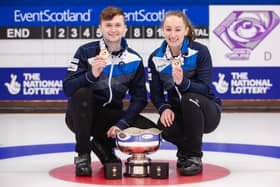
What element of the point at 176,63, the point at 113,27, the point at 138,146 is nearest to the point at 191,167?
the point at 138,146

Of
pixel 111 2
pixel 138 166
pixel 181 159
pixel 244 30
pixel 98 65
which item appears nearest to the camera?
pixel 98 65

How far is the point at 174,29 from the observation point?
3275mm

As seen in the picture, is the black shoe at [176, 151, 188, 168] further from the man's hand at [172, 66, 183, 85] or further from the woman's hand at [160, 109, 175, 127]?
the man's hand at [172, 66, 183, 85]

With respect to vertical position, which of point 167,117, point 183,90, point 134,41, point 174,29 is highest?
point 134,41

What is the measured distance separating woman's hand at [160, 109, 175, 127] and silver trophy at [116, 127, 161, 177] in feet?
0.31

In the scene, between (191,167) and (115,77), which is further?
(115,77)

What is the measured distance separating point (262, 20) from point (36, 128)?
2.95 metres

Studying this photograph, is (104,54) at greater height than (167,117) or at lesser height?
greater

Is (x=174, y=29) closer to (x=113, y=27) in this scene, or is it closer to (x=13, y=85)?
(x=113, y=27)

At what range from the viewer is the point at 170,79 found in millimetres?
3393

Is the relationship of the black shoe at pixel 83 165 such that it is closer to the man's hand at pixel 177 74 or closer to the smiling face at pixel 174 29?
the man's hand at pixel 177 74

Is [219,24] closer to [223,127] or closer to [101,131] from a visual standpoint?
[223,127]

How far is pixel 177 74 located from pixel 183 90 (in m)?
0.16

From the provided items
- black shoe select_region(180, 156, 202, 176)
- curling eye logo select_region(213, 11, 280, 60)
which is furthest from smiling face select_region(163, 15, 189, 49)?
curling eye logo select_region(213, 11, 280, 60)
